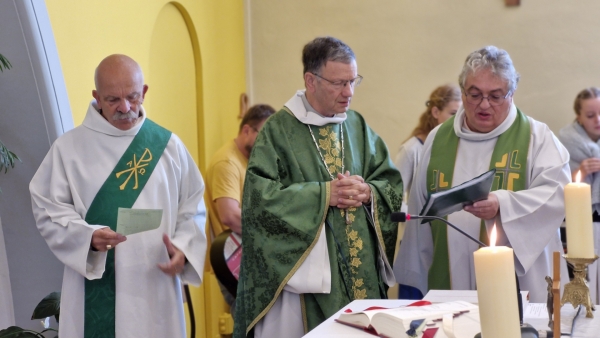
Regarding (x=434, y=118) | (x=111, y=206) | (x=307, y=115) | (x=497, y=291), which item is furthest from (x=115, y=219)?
(x=434, y=118)

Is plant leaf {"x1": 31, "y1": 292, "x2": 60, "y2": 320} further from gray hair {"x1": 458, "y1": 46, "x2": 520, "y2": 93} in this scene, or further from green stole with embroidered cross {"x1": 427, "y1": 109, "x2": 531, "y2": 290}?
gray hair {"x1": 458, "y1": 46, "x2": 520, "y2": 93}

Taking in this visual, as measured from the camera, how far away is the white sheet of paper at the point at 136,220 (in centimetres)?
312

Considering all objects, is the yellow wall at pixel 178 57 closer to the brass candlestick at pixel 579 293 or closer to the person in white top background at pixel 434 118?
the person in white top background at pixel 434 118

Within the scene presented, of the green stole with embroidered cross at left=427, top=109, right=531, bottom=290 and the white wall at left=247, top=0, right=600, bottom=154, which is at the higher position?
the white wall at left=247, top=0, right=600, bottom=154

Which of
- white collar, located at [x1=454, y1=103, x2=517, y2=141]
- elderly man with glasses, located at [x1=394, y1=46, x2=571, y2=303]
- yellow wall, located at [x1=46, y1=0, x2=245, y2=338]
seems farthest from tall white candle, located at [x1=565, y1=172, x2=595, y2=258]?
yellow wall, located at [x1=46, y1=0, x2=245, y2=338]

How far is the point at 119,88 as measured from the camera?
3369 millimetres

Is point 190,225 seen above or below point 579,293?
above

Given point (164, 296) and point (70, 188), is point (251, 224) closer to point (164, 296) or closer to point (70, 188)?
point (164, 296)

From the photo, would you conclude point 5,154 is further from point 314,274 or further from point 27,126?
point 314,274

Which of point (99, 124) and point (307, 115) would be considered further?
point (307, 115)

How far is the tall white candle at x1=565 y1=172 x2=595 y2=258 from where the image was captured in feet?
7.01

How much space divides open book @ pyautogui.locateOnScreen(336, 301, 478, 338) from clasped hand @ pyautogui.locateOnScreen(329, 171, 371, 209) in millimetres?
1012

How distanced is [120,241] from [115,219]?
0.25 meters

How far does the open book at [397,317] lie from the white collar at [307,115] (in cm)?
135
